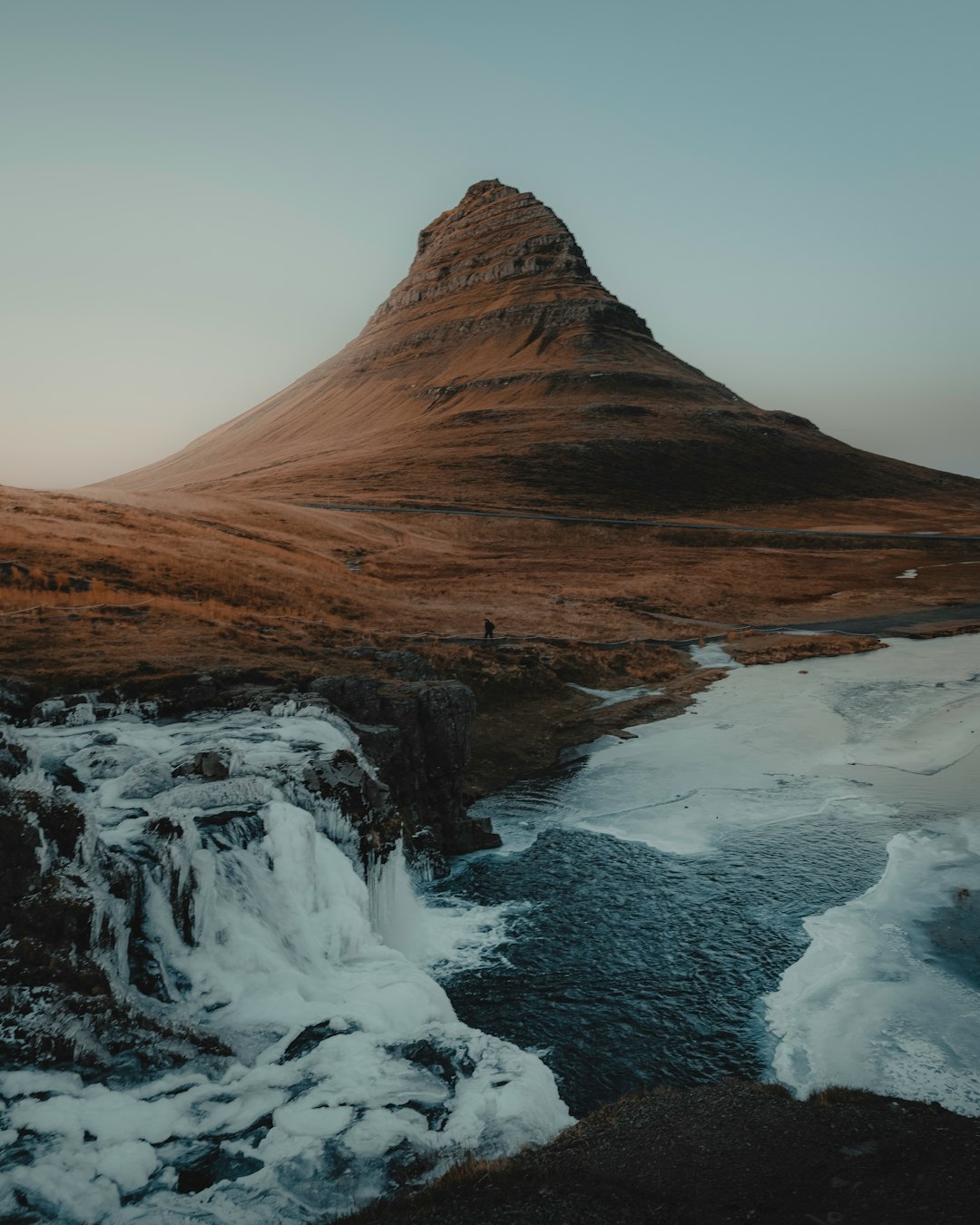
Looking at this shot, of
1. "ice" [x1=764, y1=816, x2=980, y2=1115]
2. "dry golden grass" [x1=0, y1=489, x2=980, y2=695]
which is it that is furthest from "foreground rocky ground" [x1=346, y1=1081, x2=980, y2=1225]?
"dry golden grass" [x1=0, y1=489, x2=980, y2=695]

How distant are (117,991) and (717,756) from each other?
25189 millimetres

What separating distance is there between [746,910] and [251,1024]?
12741 mm

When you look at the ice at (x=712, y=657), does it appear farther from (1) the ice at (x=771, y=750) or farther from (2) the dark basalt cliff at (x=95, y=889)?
(2) the dark basalt cliff at (x=95, y=889)

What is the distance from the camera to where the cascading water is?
37.2ft

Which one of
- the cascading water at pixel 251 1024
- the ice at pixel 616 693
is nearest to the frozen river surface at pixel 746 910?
the cascading water at pixel 251 1024

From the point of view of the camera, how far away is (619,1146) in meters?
12.6

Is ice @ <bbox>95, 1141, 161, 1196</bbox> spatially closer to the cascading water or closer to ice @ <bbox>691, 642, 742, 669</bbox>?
the cascading water

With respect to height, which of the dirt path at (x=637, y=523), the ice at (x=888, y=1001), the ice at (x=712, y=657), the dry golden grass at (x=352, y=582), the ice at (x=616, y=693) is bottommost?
the ice at (x=888, y=1001)

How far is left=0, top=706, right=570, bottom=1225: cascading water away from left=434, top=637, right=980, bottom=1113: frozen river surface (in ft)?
7.30

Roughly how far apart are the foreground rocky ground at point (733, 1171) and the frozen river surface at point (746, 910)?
1723 millimetres

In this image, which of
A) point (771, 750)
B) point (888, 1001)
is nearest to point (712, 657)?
point (771, 750)

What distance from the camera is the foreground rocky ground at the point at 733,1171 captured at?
10688mm

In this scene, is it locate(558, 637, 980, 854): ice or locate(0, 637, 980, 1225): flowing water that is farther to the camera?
locate(558, 637, 980, 854): ice

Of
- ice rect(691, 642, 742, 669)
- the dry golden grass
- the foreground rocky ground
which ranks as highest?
the dry golden grass
